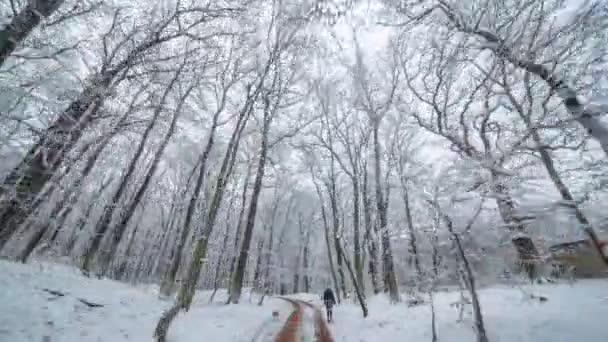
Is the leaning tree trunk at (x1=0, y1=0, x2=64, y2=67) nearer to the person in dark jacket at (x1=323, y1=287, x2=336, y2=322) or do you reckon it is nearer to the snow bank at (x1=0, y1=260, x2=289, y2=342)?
the snow bank at (x1=0, y1=260, x2=289, y2=342)

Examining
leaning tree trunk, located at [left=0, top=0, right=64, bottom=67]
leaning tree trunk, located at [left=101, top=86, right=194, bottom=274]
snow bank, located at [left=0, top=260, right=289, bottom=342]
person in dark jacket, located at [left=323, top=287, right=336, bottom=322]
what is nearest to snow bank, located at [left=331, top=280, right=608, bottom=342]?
person in dark jacket, located at [left=323, top=287, right=336, bottom=322]

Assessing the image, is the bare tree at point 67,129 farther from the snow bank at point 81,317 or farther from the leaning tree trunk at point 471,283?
the leaning tree trunk at point 471,283

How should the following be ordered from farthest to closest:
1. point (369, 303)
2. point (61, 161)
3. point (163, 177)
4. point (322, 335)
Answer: point (163, 177), point (369, 303), point (322, 335), point (61, 161)

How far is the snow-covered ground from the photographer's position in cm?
529

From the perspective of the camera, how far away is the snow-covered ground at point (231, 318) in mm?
5285

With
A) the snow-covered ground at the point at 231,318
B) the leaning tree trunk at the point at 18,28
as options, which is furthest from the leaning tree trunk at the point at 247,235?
the leaning tree trunk at the point at 18,28

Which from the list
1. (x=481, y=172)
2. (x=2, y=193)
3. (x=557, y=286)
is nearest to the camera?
(x=2, y=193)

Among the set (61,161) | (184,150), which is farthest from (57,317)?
(184,150)

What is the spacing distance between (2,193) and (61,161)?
1.32 meters

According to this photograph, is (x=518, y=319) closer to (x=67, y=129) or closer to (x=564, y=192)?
(x=564, y=192)

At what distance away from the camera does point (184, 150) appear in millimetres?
20875

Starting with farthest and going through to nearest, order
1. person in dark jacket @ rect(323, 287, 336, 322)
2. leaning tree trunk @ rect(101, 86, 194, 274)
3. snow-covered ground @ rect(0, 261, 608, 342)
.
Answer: person in dark jacket @ rect(323, 287, 336, 322), leaning tree trunk @ rect(101, 86, 194, 274), snow-covered ground @ rect(0, 261, 608, 342)

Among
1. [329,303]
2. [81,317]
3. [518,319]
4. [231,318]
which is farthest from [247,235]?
[518,319]

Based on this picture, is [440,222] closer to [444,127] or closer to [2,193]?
[444,127]
